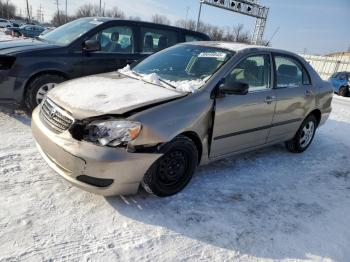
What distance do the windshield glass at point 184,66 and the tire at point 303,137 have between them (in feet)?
6.91

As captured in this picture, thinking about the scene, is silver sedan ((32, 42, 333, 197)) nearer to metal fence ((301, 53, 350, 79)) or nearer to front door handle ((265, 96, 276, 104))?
front door handle ((265, 96, 276, 104))

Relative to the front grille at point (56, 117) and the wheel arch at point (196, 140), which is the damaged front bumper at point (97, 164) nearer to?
the front grille at point (56, 117)

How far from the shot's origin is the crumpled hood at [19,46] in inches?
216

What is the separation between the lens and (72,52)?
5.94 metres

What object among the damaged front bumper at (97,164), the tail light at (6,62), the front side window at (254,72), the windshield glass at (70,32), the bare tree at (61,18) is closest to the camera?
the damaged front bumper at (97,164)

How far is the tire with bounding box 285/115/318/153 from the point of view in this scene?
565 centimetres

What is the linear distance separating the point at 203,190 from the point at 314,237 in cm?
122

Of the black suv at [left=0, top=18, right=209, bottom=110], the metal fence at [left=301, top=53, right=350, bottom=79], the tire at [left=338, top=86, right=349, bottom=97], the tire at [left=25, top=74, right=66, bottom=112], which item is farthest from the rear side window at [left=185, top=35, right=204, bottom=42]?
the metal fence at [left=301, top=53, right=350, bottom=79]

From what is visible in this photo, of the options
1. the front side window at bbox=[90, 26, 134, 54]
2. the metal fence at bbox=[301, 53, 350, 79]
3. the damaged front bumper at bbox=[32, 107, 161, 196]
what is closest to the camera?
the damaged front bumper at bbox=[32, 107, 161, 196]

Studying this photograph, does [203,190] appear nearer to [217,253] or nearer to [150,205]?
[150,205]

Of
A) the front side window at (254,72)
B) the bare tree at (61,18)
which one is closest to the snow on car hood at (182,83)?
the front side window at (254,72)

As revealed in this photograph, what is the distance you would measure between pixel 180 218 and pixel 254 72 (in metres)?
2.18

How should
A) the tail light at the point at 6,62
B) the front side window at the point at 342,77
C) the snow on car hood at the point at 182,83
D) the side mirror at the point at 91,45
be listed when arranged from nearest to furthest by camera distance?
the snow on car hood at the point at 182,83
the tail light at the point at 6,62
the side mirror at the point at 91,45
the front side window at the point at 342,77

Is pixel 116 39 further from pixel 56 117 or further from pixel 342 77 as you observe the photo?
pixel 342 77
